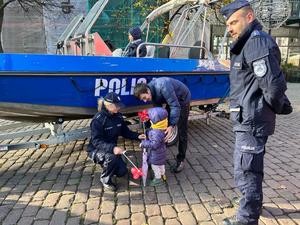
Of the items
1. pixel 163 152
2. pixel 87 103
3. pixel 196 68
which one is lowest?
pixel 163 152

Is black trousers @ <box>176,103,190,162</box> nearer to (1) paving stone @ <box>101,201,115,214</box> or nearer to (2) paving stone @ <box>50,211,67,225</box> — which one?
(1) paving stone @ <box>101,201,115,214</box>

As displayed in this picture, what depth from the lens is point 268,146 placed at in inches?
214

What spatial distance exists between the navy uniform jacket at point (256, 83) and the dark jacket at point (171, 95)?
3.80 ft

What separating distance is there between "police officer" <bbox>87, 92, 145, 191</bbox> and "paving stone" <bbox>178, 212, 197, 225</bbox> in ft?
2.96

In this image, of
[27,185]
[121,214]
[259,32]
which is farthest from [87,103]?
[259,32]

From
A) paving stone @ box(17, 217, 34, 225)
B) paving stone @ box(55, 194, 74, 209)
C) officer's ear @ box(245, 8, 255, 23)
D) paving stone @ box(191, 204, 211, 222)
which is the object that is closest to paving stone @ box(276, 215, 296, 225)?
paving stone @ box(191, 204, 211, 222)

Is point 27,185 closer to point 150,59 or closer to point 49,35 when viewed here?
point 150,59

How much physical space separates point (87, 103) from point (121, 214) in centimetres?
172

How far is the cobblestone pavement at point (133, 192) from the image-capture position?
316cm

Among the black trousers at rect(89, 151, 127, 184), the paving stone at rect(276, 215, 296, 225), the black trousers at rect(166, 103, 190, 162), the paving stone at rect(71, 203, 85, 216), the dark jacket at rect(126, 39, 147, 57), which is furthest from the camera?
the dark jacket at rect(126, 39, 147, 57)

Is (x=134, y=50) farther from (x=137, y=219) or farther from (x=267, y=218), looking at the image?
(x=267, y=218)

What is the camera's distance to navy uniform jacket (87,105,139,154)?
148 inches

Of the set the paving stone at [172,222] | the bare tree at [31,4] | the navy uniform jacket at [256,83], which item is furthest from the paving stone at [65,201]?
the bare tree at [31,4]

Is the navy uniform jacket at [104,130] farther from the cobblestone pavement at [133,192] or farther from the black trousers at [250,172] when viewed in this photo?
the black trousers at [250,172]
